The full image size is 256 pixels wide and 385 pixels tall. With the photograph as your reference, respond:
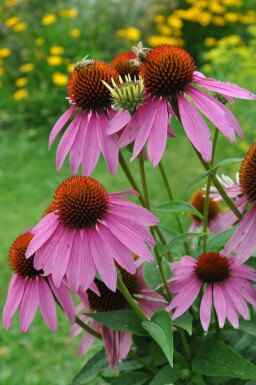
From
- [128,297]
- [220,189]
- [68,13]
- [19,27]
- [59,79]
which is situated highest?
[68,13]

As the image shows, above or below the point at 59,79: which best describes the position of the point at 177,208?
below

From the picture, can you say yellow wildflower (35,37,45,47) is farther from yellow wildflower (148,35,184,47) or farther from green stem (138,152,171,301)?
green stem (138,152,171,301)

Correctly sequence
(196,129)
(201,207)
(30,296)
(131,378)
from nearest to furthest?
(196,129) < (30,296) < (131,378) < (201,207)

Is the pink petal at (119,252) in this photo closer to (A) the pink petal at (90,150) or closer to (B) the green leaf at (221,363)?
(A) the pink petal at (90,150)

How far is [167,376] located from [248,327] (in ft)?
0.46

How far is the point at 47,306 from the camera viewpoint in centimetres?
95

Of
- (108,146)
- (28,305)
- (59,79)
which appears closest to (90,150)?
(108,146)

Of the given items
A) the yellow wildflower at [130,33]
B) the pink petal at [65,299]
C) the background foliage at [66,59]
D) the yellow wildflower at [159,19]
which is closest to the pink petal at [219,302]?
the pink petal at [65,299]

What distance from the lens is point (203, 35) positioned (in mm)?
4727

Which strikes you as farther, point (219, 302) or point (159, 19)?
point (159, 19)

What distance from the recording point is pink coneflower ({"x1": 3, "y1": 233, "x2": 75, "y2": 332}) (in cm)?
95

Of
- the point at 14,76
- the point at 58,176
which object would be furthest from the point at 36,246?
the point at 14,76

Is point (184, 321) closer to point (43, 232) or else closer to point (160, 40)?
point (43, 232)

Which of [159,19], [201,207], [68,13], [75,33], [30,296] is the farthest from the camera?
[159,19]
